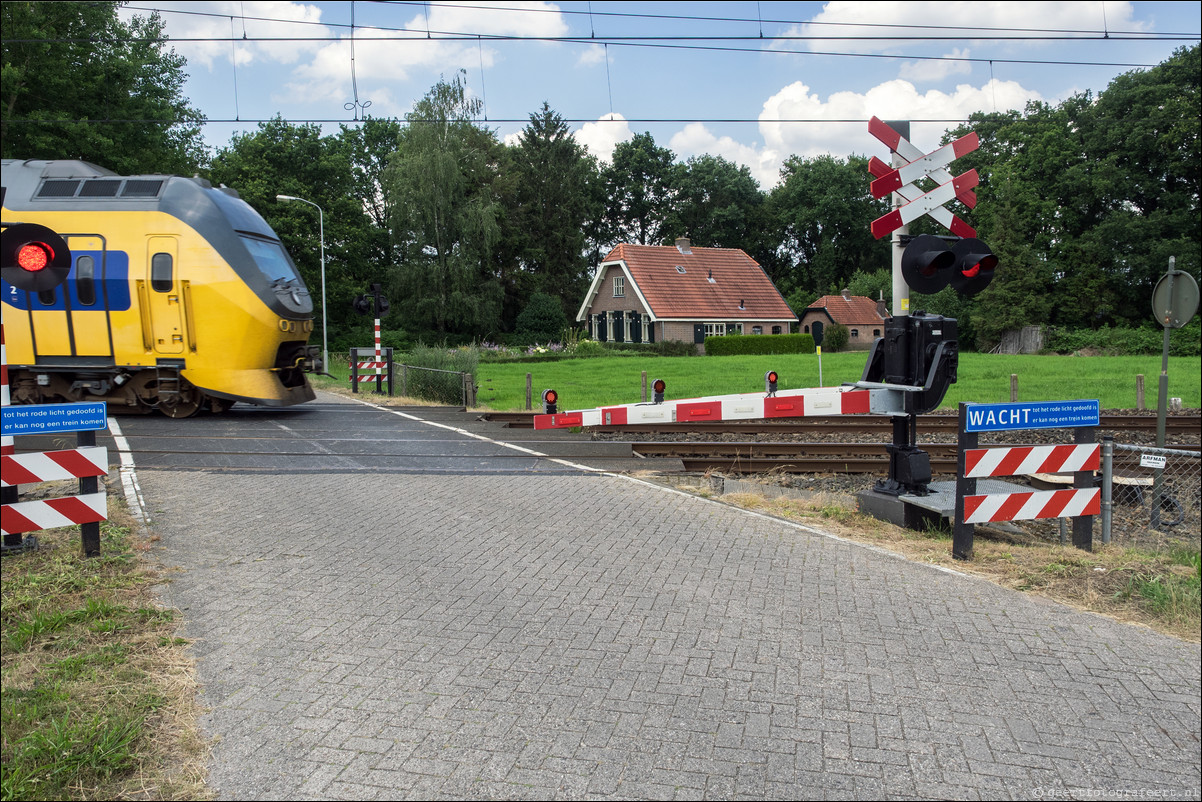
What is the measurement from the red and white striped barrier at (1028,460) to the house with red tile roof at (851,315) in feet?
165

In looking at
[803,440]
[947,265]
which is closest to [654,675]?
[947,265]

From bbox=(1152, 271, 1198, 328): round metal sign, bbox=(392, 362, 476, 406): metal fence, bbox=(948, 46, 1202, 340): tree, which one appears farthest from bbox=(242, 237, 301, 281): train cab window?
bbox=(948, 46, 1202, 340): tree

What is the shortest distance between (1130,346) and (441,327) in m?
35.5

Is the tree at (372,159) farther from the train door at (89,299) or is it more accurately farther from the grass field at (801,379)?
the train door at (89,299)

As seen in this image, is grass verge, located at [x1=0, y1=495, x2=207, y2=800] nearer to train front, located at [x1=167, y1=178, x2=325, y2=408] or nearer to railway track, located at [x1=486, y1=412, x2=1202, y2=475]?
railway track, located at [x1=486, y1=412, x2=1202, y2=475]

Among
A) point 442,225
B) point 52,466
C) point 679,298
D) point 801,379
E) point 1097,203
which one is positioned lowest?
point 801,379

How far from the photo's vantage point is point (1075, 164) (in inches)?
1318

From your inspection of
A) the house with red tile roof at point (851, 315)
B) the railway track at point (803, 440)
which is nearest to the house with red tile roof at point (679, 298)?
the house with red tile roof at point (851, 315)

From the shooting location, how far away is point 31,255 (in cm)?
503

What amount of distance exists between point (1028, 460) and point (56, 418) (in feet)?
22.1

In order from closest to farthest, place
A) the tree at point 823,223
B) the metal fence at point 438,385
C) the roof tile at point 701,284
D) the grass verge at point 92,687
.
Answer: the grass verge at point 92,687, the metal fence at point 438,385, the roof tile at point 701,284, the tree at point 823,223

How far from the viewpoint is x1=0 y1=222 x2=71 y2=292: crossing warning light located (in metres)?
4.96

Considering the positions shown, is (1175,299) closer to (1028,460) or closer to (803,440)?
(1028,460)

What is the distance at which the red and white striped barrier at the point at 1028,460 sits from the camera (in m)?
5.62
